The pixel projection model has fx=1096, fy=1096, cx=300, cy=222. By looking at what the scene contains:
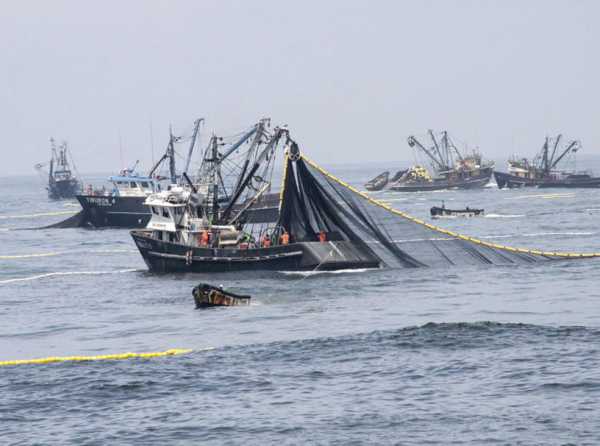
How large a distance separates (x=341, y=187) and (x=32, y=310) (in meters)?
21.8

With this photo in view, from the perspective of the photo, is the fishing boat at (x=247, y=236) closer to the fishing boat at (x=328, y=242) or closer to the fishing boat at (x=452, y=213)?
the fishing boat at (x=328, y=242)

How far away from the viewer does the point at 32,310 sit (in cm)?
6769

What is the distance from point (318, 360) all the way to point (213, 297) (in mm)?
16787

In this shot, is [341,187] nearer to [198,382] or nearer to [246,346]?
[246,346]

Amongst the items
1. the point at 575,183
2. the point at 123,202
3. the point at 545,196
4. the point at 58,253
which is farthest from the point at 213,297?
the point at 575,183

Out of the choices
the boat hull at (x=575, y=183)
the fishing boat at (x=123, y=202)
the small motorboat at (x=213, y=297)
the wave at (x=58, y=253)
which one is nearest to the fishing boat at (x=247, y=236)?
the small motorboat at (x=213, y=297)

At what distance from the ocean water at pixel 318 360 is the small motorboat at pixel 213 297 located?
0.92 m

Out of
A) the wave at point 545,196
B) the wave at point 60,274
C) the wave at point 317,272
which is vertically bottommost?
the wave at point 60,274

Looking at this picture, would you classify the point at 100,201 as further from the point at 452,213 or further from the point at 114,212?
the point at 452,213

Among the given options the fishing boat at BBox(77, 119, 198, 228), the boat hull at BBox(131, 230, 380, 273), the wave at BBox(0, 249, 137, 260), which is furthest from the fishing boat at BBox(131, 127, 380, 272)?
the fishing boat at BBox(77, 119, 198, 228)

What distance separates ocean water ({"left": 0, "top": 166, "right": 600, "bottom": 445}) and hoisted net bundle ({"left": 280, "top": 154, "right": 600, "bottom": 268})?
3.97 feet

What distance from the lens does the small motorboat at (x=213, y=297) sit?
61725mm

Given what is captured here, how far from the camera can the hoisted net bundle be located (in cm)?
7312

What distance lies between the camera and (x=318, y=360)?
46.2 meters
